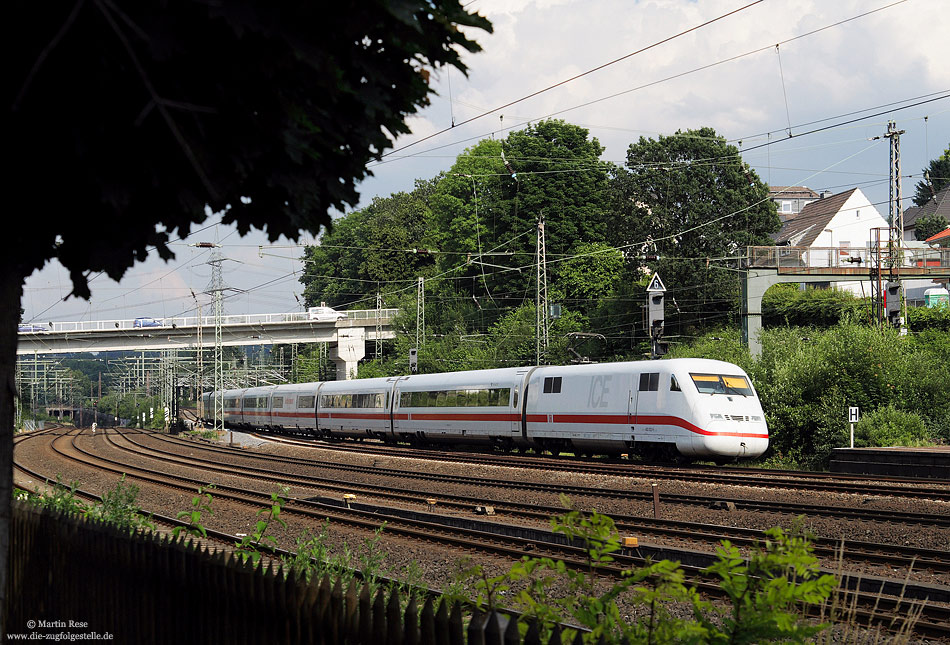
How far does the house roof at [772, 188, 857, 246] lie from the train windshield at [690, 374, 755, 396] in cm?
5382

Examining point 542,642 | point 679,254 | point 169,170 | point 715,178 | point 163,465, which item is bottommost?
point 163,465

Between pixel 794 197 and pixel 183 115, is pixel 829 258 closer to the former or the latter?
pixel 183 115

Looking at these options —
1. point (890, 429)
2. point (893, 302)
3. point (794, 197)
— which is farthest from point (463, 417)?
point (794, 197)

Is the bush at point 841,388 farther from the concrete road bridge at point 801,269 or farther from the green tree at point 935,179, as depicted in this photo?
the green tree at point 935,179

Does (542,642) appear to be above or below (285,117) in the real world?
below

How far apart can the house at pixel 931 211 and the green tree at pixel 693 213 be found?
41.8m

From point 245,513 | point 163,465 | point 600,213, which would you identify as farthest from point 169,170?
point 600,213

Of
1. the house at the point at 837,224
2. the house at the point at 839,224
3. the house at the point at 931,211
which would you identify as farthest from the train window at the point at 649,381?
the house at the point at 931,211

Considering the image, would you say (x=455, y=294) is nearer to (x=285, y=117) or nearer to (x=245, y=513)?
(x=245, y=513)

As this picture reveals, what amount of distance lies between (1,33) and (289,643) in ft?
9.91

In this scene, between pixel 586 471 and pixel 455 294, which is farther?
pixel 455 294

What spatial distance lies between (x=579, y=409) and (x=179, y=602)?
70.9ft

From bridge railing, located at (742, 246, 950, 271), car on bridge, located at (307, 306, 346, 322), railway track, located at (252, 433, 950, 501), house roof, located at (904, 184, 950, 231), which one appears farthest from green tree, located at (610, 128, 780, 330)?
house roof, located at (904, 184, 950, 231)

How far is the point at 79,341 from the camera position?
6969 centimetres
